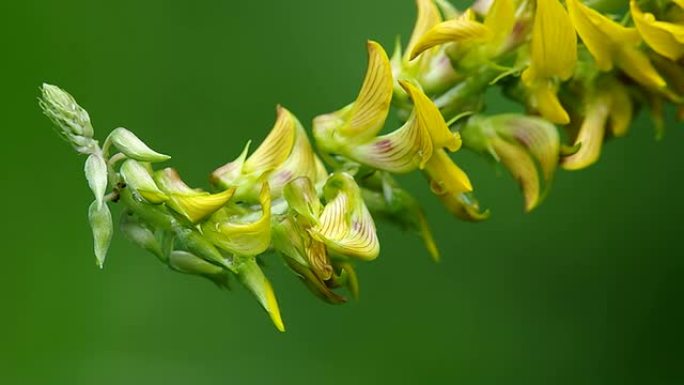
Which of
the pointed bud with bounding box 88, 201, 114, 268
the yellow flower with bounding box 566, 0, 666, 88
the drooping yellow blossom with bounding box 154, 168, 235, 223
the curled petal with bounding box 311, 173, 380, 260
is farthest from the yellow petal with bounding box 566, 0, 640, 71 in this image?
the pointed bud with bounding box 88, 201, 114, 268

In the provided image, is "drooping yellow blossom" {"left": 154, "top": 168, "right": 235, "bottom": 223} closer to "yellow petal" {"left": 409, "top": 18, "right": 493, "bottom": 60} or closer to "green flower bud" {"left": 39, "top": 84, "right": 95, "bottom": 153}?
"green flower bud" {"left": 39, "top": 84, "right": 95, "bottom": 153}

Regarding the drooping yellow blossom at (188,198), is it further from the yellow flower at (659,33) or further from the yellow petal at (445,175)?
the yellow flower at (659,33)

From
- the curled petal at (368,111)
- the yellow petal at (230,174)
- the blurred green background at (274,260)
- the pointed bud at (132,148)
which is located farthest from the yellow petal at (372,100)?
the blurred green background at (274,260)

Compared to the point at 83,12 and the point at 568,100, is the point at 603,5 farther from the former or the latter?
the point at 83,12

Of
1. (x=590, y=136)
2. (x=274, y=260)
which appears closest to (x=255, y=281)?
(x=590, y=136)

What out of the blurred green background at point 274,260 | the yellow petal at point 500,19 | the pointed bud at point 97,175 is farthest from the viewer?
the blurred green background at point 274,260

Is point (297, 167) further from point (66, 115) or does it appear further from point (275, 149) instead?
point (66, 115)
